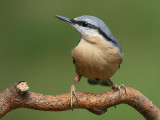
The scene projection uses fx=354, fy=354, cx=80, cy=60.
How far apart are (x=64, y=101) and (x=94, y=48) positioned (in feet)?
1.38

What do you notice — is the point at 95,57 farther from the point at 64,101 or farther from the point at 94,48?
the point at 64,101

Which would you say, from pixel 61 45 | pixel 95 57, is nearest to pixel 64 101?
pixel 95 57

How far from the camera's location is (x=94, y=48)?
209 centimetres

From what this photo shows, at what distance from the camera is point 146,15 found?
3736mm

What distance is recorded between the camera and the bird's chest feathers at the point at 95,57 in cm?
208

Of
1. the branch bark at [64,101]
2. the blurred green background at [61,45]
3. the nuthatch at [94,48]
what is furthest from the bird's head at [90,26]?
the blurred green background at [61,45]

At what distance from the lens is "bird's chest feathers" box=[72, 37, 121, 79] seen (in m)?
2.08

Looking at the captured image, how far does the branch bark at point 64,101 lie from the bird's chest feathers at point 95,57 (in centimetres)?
22

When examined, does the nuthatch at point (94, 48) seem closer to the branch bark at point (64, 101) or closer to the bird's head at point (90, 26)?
the bird's head at point (90, 26)

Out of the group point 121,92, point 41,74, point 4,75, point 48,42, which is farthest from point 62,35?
point 121,92

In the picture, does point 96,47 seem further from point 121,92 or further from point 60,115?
point 60,115

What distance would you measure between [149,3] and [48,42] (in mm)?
1157

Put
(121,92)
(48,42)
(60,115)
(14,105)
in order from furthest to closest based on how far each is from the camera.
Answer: (48,42)
(60,115)
(121,92)
(14,105)

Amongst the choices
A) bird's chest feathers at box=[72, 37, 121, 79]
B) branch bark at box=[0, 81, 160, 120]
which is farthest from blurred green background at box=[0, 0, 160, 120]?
branch bark at box=[0, 81, 160, 120]
